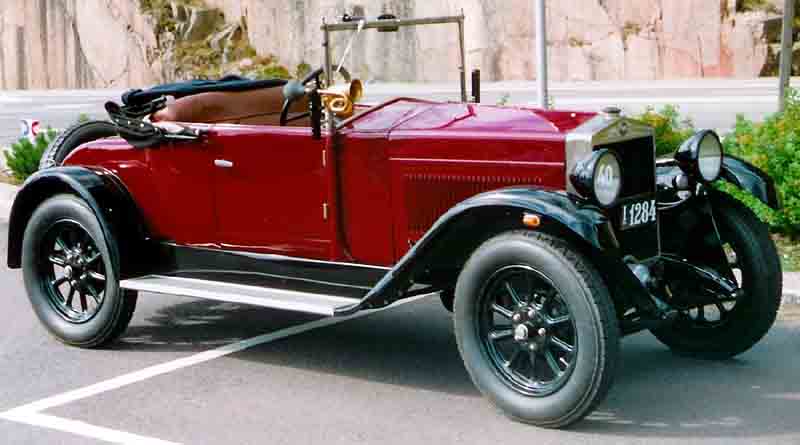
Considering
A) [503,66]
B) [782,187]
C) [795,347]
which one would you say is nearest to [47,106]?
[503,66]

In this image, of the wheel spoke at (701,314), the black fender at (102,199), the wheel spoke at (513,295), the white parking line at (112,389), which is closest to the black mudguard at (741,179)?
the wheel spoke at (701,314)

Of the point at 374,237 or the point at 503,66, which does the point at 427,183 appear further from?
the point at 503,66

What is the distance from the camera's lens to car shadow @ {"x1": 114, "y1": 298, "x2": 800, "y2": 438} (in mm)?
4934

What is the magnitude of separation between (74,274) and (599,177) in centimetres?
299

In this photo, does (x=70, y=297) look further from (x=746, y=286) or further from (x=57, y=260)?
(x=746, y=286)

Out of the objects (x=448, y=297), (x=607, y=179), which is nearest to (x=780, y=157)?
(x=448, y=297)

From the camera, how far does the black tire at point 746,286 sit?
5.52 m

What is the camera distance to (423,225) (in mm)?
5398

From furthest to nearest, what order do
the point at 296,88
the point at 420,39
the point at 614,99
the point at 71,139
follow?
the point at 614,99 < the point at 420,39 < the point at 71,139 < the point at 296,88

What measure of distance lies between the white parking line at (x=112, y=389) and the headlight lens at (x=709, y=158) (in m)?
2.29

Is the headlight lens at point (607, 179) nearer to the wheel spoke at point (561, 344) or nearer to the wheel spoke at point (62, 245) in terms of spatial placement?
the wheel spoke at point (561, 344)

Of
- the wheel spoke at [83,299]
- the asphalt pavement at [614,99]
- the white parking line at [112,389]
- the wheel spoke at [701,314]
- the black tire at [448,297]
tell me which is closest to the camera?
the white parking line at [112,389]

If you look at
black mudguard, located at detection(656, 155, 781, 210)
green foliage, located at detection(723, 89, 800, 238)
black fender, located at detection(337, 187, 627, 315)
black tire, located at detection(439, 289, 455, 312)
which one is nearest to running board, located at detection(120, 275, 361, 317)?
black fender, located at detection(337, 187, 627, 315)

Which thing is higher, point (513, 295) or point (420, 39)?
point (420, 39)
